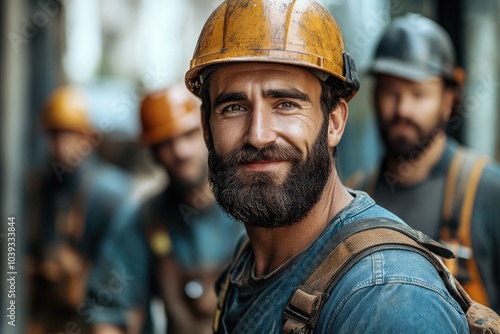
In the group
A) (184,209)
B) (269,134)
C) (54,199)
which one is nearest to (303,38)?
(269,134)

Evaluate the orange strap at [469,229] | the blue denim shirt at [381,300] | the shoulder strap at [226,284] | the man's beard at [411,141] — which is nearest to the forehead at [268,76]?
the blue denim shirt at [381,300]

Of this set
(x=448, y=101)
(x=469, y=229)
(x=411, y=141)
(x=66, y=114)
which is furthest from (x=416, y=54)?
(x=66, y=114)

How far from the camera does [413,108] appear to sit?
183 inches

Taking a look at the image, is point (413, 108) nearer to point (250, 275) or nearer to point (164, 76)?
point (250, 275)

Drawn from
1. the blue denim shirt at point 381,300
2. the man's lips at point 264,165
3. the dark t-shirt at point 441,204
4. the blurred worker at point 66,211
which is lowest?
the blurred worker at point 66,211

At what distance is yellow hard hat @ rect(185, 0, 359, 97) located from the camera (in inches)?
88.2

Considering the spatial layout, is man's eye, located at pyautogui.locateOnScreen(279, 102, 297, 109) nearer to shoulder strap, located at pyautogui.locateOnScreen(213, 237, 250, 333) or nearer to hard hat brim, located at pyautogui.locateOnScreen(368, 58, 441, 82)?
shoulder strap, located at pyautogui.locateOnScreen(213, 237, 250, 333)

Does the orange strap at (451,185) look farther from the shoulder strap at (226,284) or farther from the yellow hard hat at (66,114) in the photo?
the yellow hard hat at (66,114)

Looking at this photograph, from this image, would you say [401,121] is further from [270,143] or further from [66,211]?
[66,211]

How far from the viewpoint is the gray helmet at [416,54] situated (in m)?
4.71

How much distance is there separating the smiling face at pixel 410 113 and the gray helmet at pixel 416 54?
→ 0.05m

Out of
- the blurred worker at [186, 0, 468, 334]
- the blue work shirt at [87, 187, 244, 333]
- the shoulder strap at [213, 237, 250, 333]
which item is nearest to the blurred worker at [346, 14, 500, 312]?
the blue work shirt at [87, 187, 244, 333]

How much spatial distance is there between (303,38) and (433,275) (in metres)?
0.80

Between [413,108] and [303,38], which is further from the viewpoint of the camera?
[413,108]
